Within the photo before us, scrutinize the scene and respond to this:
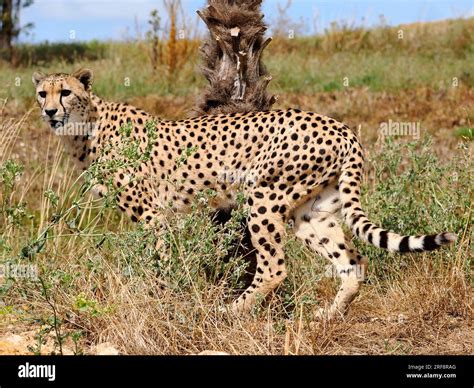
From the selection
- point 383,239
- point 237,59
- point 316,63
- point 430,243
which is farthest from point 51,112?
point 316,63

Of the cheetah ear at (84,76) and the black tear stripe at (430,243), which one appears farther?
the cheetah ear at (84,76)

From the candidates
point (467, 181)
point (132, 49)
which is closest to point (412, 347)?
point (467, 181)

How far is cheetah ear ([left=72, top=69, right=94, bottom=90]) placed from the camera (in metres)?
4.87

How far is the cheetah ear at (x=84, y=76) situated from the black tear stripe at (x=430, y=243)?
Result: 85.1 inches

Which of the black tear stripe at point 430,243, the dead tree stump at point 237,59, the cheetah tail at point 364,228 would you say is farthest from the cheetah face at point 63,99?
the black tear stripe at point 430,243

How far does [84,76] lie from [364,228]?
1813 mm

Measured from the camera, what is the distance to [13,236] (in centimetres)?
520

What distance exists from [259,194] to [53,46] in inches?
485

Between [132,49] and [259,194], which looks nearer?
[259,194]

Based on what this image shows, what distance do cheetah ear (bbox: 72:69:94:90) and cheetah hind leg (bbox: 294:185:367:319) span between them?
1381 mm

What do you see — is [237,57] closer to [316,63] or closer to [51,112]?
[51,112]

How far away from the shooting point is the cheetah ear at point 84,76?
4867 millimetres

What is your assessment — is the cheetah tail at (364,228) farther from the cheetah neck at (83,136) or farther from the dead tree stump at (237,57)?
the cheetah neck at (83,136)
